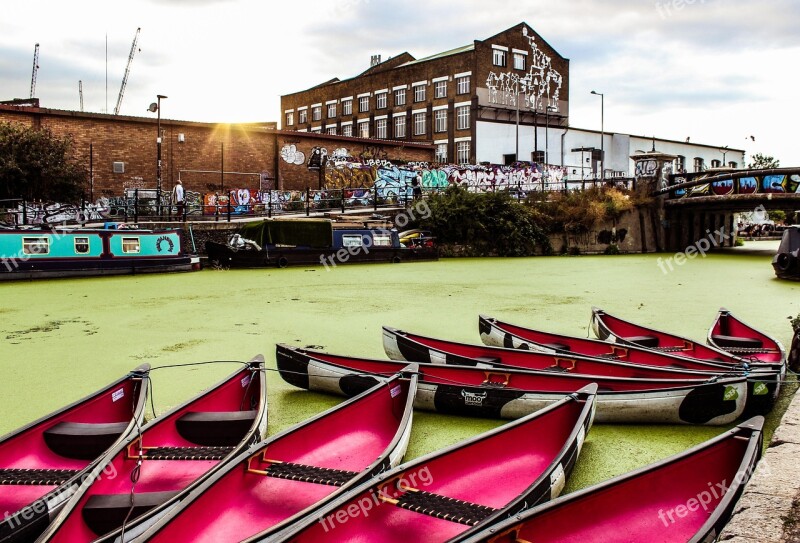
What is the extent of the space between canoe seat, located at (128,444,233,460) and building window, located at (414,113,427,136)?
39948 mm

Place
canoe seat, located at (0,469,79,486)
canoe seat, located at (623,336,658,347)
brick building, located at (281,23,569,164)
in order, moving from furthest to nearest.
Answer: brick building, located at (281,23,569,164)
canoe seat, located at (623,336,658,347)
canoe seat, located at (0,469,79,486)

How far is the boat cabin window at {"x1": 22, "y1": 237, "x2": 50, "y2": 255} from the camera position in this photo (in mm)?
13406

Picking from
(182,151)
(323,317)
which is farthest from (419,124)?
(323,317)

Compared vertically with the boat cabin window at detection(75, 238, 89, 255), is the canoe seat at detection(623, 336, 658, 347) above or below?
below

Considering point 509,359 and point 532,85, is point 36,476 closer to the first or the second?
point 509,359

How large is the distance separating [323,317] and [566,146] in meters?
35.9

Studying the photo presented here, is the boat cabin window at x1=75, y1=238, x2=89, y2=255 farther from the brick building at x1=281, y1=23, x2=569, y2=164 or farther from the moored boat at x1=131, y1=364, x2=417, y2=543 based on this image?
the brick building at x1=281, y1=23, x2=569, y2=164

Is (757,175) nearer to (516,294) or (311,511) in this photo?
(516,294)

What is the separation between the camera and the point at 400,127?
43969mm

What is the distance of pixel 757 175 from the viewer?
2041 cm

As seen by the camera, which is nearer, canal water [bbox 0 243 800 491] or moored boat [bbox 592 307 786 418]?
moored boat [bbox 592 307 786 418]

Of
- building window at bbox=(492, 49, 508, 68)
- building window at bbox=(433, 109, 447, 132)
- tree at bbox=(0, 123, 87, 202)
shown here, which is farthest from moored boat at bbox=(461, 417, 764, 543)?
building window at bbox=(492, 49, 508, 68)

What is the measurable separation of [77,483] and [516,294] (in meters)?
9.24

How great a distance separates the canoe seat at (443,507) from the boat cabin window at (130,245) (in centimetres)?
1366
